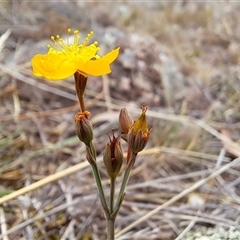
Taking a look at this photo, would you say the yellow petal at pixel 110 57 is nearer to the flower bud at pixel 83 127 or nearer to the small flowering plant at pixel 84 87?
the small flowering plant at pixel 84 87

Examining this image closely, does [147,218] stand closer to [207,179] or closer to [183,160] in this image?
[207,179]

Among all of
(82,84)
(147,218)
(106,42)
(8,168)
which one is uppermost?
(82,84)

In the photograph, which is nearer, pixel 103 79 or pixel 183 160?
pixel 183 160

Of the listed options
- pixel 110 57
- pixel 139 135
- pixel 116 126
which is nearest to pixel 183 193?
pixel 116 126

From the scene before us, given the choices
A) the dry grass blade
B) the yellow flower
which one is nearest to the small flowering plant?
the yellow flower

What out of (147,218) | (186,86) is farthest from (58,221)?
(186,86)

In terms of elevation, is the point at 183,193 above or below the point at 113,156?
below

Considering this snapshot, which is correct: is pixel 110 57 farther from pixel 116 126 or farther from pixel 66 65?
pixel 116 126
